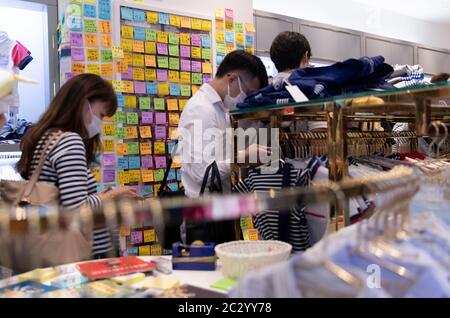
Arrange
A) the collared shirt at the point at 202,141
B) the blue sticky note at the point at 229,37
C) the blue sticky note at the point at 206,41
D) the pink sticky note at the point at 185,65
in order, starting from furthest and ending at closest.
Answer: the blue sticky note at the point at 229,37
the blue sticky note at the point at 206,41
the pink sticky note at the point at 185,65
the collared shirt at the point at 202,141

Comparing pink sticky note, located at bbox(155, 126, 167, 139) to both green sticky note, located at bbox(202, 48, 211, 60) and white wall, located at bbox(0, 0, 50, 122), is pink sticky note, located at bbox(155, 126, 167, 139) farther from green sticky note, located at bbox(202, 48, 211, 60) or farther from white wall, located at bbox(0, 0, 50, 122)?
white wall, located at bbox(0, 0, 50, 122)

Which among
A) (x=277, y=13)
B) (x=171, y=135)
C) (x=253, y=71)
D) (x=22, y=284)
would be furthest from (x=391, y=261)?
(x=277, y=13)

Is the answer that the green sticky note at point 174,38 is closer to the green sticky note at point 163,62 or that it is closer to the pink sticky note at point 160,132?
the green sticky note at point 163,62

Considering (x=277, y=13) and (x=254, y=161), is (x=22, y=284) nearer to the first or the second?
(x=254, y=161)

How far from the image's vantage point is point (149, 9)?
383 centimetres

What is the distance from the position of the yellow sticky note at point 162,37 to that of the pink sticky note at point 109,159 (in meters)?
1.07

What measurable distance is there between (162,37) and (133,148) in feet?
3.25

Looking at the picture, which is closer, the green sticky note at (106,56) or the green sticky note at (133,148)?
the green sticky note at (106,56)

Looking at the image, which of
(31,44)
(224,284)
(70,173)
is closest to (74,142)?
(70,173)

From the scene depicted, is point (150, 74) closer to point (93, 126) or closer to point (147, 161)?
point (147, 161)

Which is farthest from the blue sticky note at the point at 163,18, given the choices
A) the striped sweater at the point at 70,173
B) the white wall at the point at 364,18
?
the striped sweater at the point at 70,173

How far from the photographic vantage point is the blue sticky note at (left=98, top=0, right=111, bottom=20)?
11.7 ft

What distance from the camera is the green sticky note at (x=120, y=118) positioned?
11.9 ft
